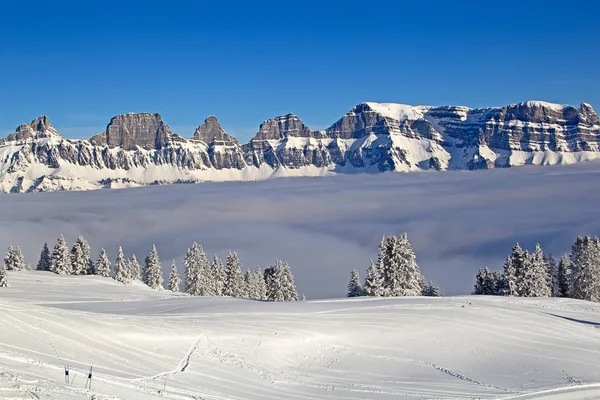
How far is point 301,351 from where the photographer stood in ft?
127

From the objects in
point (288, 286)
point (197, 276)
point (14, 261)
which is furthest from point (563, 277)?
point (14, 261)

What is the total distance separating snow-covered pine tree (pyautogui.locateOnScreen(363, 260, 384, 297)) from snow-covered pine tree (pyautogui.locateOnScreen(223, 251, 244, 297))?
75.2 feet

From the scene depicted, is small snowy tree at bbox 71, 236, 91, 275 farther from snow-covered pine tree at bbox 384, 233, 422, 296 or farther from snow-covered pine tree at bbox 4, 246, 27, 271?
snow-covered pine tree at bbox 384, 233, 422, 296

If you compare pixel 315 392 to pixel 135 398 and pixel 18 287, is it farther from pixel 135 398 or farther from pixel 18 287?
pixel 18 287

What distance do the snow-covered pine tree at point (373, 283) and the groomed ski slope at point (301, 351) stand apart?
45.3ft

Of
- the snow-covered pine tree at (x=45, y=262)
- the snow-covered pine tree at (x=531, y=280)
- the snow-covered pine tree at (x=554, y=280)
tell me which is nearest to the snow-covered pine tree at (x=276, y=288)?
the snow-covered pine tree at (x=531, y=280)

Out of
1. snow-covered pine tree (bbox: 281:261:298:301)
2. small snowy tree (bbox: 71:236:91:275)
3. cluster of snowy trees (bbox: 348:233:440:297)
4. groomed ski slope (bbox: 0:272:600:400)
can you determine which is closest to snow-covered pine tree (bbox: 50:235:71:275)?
small snowy tree (bbox: 71:236:91:275)

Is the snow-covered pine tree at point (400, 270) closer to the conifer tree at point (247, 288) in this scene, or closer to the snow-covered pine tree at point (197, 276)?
the conifer tree at point (247, 288)

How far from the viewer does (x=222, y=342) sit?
3794 cm

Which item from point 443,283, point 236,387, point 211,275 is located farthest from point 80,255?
point 443,283

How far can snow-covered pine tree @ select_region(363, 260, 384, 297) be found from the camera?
221 ft

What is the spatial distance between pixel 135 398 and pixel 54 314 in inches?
620

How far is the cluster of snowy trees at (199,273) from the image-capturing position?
83081 mm

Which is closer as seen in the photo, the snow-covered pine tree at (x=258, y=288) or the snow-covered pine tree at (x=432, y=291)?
the snow-covered pine tree at (x=258, y=288)
